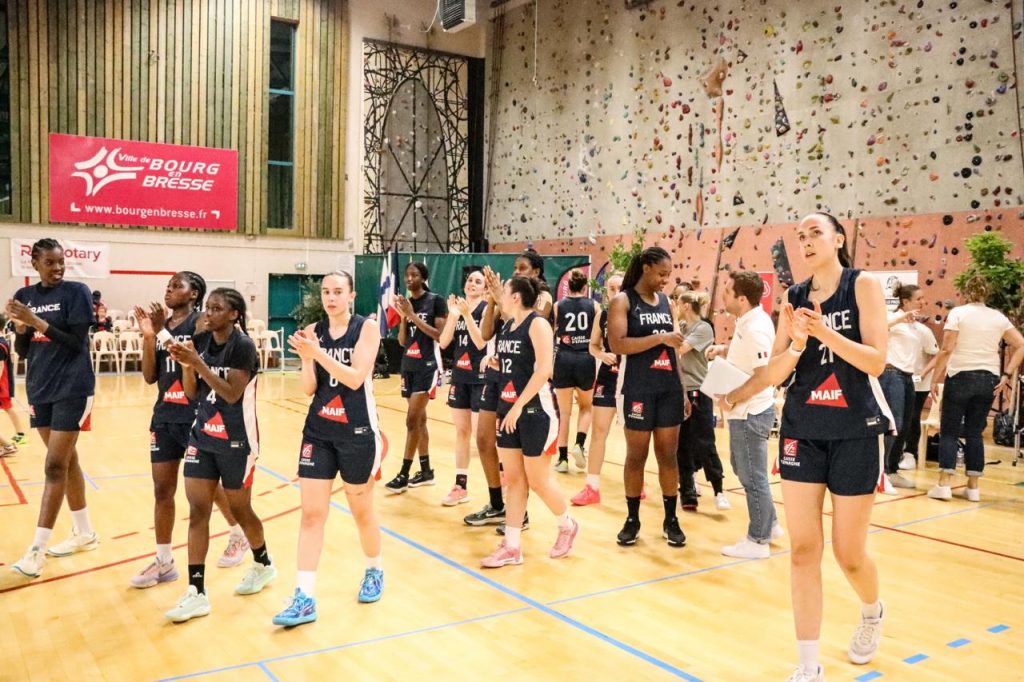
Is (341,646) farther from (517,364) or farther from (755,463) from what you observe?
(755,463)

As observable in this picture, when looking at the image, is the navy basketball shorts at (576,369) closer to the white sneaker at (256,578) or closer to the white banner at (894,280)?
the white sneaker at (256,578)

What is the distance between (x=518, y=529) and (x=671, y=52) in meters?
12.2

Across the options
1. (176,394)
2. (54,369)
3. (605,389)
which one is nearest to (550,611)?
(176,394)

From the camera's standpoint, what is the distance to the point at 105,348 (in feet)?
53.2

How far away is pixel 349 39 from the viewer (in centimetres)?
1953

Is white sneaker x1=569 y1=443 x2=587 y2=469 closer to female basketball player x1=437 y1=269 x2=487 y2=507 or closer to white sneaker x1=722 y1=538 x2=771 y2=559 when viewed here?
female basketball player x1=437 y1=269 x2=487 y2=507

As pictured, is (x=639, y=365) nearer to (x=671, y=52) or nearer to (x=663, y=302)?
(x=663, y=302)

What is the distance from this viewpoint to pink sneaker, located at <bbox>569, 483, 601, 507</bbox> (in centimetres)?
694

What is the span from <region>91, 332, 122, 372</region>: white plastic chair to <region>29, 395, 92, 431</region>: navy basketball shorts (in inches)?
455

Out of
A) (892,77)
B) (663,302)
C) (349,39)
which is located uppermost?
(349,39)

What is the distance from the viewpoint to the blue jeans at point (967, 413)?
723 cm

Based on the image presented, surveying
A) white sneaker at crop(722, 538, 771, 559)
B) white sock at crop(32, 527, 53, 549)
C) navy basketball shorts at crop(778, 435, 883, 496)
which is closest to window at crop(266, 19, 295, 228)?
white sock at crop(32, 527, 53, 549)

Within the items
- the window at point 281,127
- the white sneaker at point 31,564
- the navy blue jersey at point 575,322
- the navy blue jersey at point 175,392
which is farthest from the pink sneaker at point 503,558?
the window at point 281,127

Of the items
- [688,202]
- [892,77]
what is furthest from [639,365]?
[688,202]
